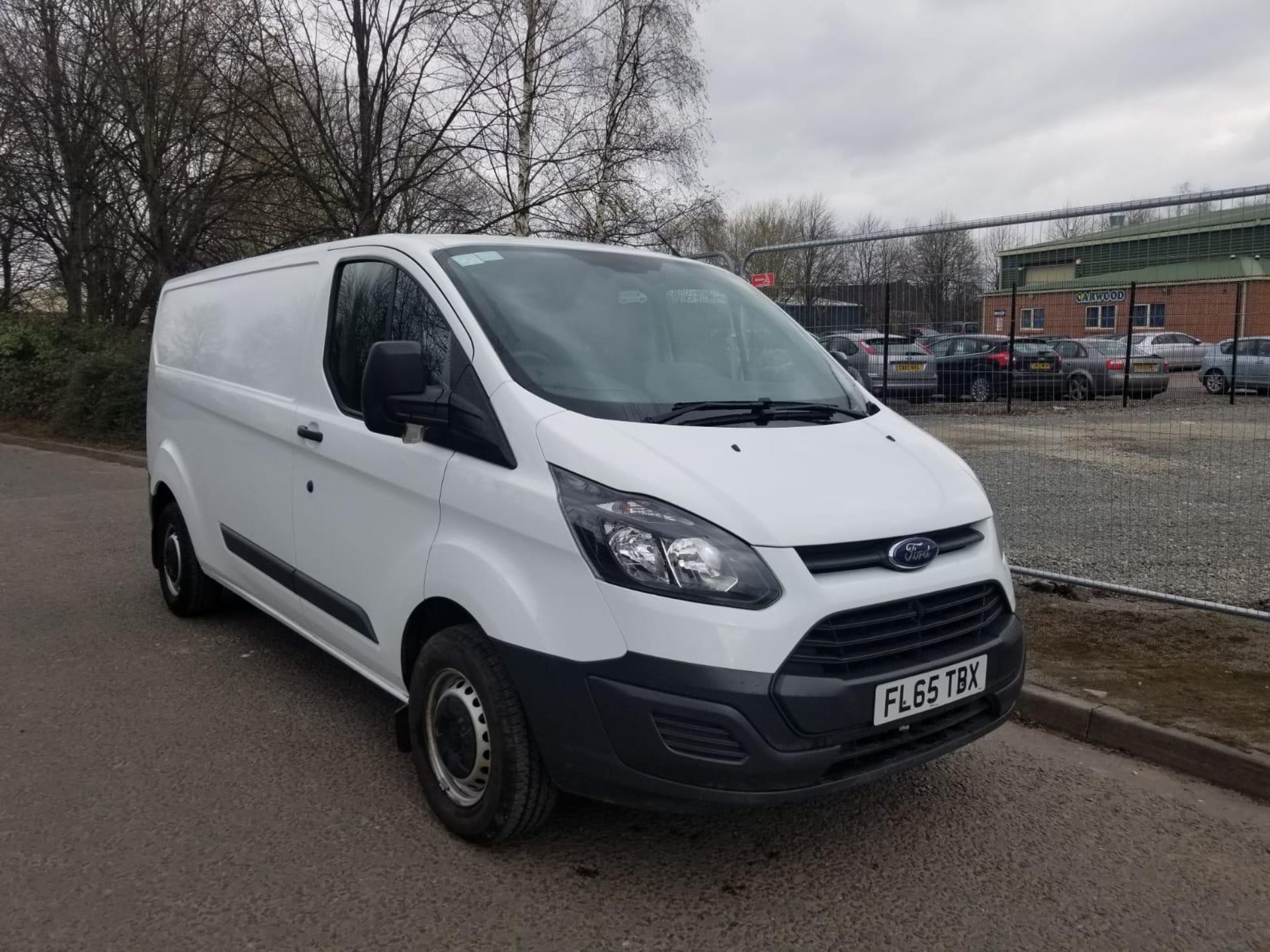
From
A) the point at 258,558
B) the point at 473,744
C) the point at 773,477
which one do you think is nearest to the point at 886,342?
the point at 773,477

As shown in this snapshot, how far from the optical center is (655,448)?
2939 mm

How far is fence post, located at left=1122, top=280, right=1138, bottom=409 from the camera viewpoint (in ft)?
18.4

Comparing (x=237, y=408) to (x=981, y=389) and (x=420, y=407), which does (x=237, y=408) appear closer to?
(x=420, y=407)

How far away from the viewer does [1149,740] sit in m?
4.04

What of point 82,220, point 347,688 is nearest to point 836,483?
point 347,688

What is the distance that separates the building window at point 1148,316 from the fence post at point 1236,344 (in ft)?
1.12

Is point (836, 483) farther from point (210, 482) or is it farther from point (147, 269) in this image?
point (147, 269)

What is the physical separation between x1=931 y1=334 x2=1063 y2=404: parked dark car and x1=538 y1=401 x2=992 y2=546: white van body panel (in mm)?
2753

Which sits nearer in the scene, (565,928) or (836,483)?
(565,928)

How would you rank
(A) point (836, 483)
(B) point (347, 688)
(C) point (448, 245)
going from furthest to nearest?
(B) point (347, 688)
(C) point (448, 245)
(A) point (836, 483)

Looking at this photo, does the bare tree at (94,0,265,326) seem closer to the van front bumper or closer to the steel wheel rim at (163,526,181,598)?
the steel wheel rim at (163,526,181,598)

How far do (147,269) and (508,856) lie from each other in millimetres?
17329

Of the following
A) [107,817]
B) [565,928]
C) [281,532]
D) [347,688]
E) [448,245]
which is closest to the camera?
[565,928]

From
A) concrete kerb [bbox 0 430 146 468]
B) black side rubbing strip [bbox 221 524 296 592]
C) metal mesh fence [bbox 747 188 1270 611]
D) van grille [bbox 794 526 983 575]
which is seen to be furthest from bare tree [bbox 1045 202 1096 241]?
concrete kerb [bbox 0 430 146 468]
